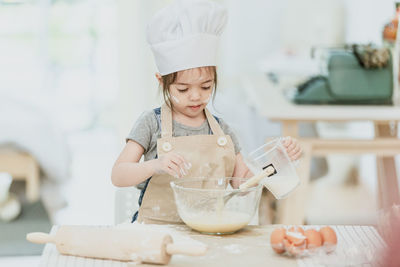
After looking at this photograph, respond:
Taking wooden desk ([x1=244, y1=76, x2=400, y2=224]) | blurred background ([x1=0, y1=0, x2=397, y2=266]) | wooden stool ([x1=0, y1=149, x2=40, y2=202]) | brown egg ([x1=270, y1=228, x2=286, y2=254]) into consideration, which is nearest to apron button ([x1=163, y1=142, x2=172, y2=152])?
brown egg ([x1=270, y1=228, x2=286, y2=254])

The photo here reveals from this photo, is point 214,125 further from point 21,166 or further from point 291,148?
point 21,166

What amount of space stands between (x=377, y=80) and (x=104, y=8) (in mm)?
3856

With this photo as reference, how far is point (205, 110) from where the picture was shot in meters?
→ 1.41

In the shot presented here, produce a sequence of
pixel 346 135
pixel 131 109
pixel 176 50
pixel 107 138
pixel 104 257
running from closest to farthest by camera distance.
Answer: pixel 104 257, pixel 176 50, pixel 131 109, pixel 346 135, pixel 107 138

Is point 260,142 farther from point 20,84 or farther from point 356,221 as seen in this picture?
point 20,84

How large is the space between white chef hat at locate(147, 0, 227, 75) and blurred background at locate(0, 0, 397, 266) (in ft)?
1.78

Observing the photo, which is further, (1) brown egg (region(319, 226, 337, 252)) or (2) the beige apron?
(2) the beige apron

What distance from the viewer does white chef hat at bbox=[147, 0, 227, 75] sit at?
1246 millimetres

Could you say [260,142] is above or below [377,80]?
below

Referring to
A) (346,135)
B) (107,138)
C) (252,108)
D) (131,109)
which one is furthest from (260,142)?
(107,138)

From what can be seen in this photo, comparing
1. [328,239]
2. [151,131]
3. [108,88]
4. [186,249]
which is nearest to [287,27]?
[108,88]

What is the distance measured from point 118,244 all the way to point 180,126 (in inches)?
14.8

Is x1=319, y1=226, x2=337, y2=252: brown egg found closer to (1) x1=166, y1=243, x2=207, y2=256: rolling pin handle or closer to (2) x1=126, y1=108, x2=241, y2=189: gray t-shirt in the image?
(1) x1=166, y1=243, x2=207, y2=256: rolling pin handle

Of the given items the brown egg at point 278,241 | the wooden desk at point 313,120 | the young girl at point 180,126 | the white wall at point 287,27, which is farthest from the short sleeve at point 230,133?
the white wall at point 287,27
